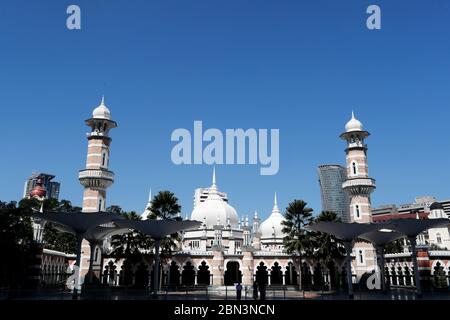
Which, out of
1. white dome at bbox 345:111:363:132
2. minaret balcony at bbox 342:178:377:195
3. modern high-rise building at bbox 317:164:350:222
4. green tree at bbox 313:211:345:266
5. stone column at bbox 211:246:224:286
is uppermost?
modern high-rise building at bbox 317:164:350:222

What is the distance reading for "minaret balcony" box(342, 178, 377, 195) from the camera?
44.8 m

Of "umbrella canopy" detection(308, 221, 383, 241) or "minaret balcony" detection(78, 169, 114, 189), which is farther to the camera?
"minaret balcony" detection(78, 169, 114, 189)

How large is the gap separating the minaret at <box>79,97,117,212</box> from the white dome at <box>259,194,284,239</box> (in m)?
34.4

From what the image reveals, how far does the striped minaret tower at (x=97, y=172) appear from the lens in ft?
139

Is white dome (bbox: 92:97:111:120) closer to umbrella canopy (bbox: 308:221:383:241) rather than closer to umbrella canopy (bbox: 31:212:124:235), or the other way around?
umbrella canopy (bbox: 31:212:124:235)

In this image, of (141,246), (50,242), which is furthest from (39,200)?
(141,246)

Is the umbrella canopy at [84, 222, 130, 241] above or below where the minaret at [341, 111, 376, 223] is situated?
below

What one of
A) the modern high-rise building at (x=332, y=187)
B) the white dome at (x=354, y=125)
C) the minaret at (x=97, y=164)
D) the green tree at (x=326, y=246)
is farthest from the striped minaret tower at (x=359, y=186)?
the modern high-rise building at (x=332, y=187)

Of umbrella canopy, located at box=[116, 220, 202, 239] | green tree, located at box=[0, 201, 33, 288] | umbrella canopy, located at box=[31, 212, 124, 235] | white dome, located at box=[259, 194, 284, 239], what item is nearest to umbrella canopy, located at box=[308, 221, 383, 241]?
umbrella canopy, located at box=[116, 220, 202, 239]

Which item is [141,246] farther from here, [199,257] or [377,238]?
[377,238]

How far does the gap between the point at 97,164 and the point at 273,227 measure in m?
36.9

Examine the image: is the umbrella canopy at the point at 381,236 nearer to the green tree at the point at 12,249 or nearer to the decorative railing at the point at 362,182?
the decorative railing at the point at 362,182

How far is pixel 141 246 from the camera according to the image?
42344 mm

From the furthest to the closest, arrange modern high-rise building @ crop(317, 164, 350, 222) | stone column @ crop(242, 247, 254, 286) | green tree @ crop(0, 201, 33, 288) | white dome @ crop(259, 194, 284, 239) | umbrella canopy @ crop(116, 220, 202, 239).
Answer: modern high-rise building @ crop(317, 164, 350, 222)
white dome @ crop(259, 194, 284, 239)
stone column @ crop(242, 247, 254, 286)
green tree @ crop(0, 201, 33, 288)
umbrella canopy @ crop(116, 220, 202, 239)
